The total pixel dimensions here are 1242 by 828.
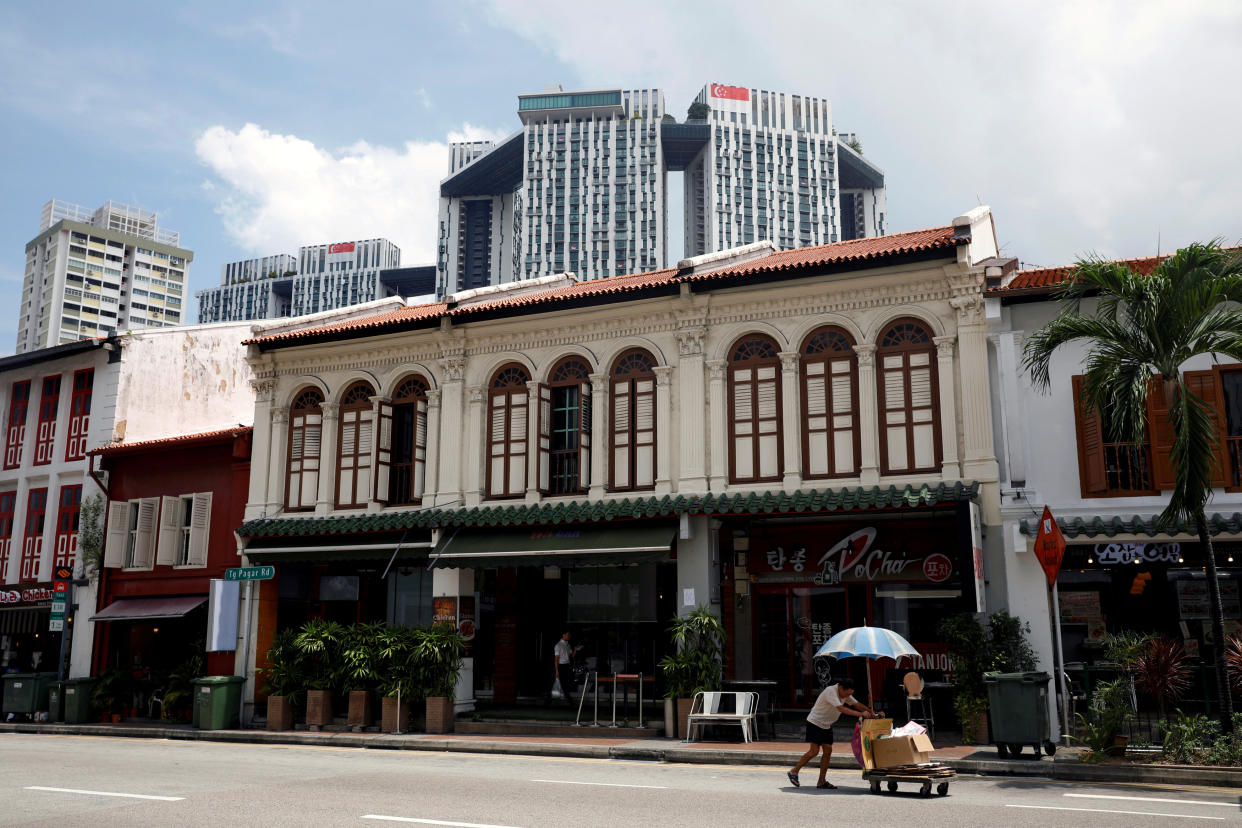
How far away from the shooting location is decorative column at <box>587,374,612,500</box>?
20.7 metres

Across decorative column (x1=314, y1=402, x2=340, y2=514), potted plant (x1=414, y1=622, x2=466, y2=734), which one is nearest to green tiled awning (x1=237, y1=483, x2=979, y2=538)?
decorative column (x1=314, y1=402, x2=340, y2=514)

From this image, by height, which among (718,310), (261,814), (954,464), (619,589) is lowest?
(261,814)

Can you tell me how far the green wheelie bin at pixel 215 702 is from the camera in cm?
2136

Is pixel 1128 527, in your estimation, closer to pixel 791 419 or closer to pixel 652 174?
pixel 791 419

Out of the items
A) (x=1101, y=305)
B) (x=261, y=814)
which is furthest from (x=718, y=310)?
(x=261, y=814)

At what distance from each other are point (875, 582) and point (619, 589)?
504 cm

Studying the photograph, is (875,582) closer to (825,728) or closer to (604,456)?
(604,456)

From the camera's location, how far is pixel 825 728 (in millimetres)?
12086

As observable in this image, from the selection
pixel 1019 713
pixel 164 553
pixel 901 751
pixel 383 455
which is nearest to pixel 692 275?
pixel 383 455

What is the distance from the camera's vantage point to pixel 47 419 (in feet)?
93.4

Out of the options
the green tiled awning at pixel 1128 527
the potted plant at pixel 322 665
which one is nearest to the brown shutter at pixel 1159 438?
the green tiled awning at pixel 1128 527

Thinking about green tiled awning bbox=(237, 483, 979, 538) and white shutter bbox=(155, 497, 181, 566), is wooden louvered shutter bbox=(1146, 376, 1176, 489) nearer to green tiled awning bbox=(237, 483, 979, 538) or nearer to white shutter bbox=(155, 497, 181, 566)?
green tiled awning bbox=(237, 483, 979, 538)

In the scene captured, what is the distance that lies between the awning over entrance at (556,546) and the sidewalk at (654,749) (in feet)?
10.2

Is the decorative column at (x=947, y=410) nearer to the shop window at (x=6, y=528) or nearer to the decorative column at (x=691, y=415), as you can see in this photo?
the decorative column at (x=691, y=415)
